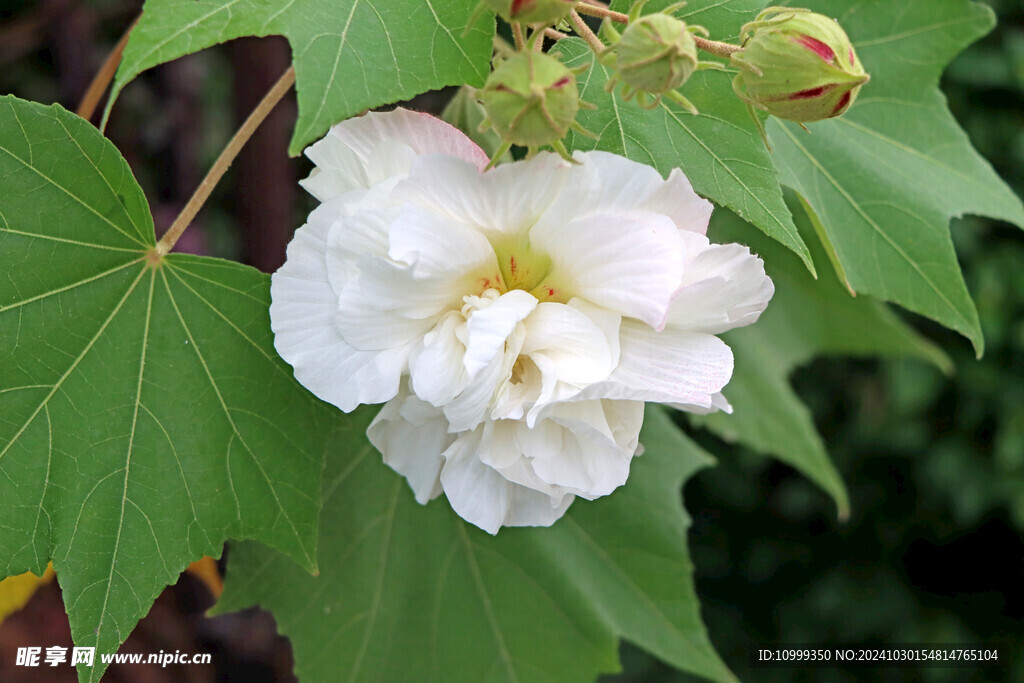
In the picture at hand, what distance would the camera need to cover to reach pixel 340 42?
52 centimetres

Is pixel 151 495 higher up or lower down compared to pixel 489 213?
lower down

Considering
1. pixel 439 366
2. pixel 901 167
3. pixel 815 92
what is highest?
pixel 815 92

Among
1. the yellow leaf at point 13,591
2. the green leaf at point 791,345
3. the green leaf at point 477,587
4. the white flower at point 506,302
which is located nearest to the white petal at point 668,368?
the white flower at point 506,302

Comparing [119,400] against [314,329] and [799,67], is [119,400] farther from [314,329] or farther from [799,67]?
[799,67]

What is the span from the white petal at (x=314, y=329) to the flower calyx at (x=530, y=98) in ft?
0.43

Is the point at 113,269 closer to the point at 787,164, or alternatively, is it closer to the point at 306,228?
the point at 306,228

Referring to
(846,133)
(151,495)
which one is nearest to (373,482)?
(151,495)

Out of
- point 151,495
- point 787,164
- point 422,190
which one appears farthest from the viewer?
point 787,164

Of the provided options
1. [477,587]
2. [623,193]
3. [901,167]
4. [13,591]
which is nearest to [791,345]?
[901,167]

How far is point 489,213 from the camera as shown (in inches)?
20.9

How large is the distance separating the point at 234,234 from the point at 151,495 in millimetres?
2099

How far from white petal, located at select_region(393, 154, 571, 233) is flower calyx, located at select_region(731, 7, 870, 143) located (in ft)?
0.43

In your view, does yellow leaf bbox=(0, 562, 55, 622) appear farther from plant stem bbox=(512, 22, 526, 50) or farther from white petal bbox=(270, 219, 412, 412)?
plant stem bbox=(512, 22, 526, 50)

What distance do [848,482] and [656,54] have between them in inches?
77.6
